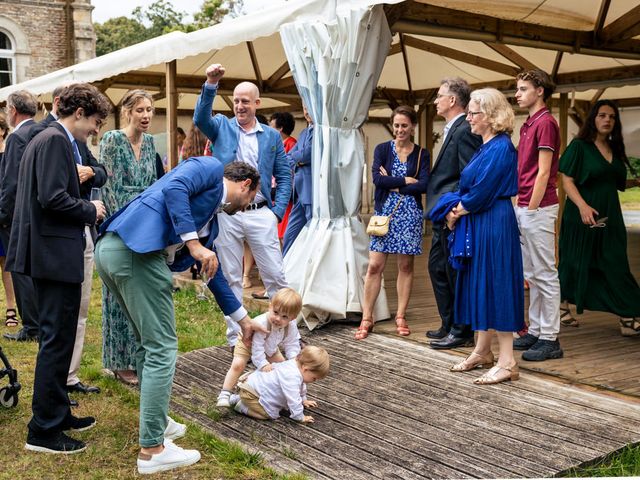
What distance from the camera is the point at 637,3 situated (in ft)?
23.4

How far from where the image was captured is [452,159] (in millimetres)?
5512

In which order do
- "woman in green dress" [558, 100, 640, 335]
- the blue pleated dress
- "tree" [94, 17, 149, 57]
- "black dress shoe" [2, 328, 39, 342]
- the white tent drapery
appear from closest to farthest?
the blue pleated dress
"woman in green dress" [558, 100, 640, 335]
the white tent drapery
"black dress shoe" [2, 328, 39, 342]
"tree" [94, 17, 149, 57]

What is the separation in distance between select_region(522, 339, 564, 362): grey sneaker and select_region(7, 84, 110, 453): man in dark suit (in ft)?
9.30

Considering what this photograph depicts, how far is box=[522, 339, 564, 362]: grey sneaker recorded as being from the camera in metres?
5.16

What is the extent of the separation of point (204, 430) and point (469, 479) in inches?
57.4

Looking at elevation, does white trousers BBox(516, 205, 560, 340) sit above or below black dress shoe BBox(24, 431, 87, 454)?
Result: above

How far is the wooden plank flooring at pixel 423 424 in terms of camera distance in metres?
3.59

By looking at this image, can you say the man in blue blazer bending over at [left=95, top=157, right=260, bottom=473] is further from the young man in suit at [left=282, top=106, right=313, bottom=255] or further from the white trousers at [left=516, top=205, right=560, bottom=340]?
the young man in suit at [left=282, top=106, right=313, bottom=255]

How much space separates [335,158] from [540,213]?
1.74 metres

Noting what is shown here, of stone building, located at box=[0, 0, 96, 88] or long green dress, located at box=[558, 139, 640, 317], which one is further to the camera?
stone building, located at box=[0, 0, 96, 88]

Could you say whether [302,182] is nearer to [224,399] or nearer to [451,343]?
[451,343]

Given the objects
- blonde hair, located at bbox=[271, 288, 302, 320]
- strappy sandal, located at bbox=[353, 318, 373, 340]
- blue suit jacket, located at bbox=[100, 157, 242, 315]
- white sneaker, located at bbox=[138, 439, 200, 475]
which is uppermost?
blue suit jacket, located at bbox=[100, 157, 242, 315]

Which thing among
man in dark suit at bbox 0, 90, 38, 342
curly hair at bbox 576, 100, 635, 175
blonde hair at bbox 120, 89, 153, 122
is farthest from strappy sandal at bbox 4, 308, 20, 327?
curly hair at bbox 576, 100, 635, 175

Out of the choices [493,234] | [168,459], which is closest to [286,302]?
[168,459]
